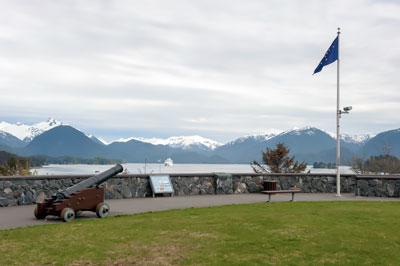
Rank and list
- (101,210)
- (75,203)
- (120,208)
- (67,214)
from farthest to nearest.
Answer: (120,208) < (101,210) < (75,203) < (67,214)

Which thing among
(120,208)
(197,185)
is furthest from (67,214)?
(197,185)

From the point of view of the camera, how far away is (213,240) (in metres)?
8.16

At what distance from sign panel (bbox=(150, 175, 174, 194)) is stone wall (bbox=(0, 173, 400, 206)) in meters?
0.32

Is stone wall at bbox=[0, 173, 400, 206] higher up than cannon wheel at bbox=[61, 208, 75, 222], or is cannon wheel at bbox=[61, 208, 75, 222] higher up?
stone wall at bbox=[0, 173, 400, 206]

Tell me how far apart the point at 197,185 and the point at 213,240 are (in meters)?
10.4

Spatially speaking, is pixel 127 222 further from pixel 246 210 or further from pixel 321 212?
pixel 321 212

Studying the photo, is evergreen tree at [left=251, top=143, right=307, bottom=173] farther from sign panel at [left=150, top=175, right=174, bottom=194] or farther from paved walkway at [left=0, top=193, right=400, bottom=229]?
sign panel at [left=150, top=175, right=174, bottom=194]

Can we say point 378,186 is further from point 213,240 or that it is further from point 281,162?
point 281,162

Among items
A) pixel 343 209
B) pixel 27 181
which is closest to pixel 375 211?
pixel 343 209

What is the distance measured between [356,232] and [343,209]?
4032 millimetres

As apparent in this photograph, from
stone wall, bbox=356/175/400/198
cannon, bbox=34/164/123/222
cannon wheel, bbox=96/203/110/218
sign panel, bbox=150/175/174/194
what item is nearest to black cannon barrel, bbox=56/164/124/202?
cannon, bbox=34/164/123/222

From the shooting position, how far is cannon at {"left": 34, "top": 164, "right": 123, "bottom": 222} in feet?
35.3

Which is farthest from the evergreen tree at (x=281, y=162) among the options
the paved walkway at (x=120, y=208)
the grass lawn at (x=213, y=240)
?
the grass lawn at (x=213, y=240)

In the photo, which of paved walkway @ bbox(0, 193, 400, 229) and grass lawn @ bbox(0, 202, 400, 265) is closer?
grass lawn @ bbox(0, 202, 400, 265)
